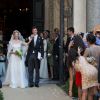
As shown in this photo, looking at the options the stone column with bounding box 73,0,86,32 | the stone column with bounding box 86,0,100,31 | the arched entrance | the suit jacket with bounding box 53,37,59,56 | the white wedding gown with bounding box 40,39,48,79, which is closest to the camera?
the suit jacket with bounding box 53,37,59,56

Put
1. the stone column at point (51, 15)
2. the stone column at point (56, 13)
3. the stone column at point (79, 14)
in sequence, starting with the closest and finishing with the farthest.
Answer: the stone column at point (79, 14), the stone column at point (56, 13), the stone column at point (51, 15)

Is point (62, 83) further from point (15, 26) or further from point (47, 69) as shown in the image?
point (15, 26)

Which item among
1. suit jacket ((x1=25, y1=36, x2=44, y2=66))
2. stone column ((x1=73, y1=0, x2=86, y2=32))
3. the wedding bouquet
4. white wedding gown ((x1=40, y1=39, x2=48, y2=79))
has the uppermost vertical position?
stone column ((x1=73, y1=0, x2=86, y2=32))

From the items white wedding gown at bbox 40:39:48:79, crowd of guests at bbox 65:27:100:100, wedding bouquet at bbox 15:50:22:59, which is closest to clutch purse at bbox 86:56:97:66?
crowd of guests at bbox 65:27:100:100

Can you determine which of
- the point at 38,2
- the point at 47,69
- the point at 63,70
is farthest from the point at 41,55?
the point at 38,2

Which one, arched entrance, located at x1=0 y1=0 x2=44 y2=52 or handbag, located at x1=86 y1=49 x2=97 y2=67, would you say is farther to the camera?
arched entrance, located at x1=0 y1=0 x2=44 y2=52

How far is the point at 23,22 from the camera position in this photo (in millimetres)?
25266

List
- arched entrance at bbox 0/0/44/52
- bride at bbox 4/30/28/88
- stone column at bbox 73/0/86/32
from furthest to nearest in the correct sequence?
arched entrance at bbox 0/0/44/52
stone column at bbox 73/0/86/32
bride at bbox 4/30/28/88

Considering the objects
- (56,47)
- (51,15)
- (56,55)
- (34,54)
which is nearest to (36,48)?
(34,54)

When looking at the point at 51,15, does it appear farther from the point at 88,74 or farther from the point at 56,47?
the point at 88,74

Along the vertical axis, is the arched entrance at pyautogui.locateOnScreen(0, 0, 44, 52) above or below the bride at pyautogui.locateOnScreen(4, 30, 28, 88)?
above

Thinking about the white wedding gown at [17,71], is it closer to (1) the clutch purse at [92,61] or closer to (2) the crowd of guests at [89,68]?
(2) the crowd of guests at [89,68]

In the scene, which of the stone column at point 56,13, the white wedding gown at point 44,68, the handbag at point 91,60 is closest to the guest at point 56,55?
the white wedding gown at point 44,68

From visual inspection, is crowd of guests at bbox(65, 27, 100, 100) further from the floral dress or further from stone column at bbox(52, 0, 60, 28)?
stone column at bbox(52, 0, 60, 28)
